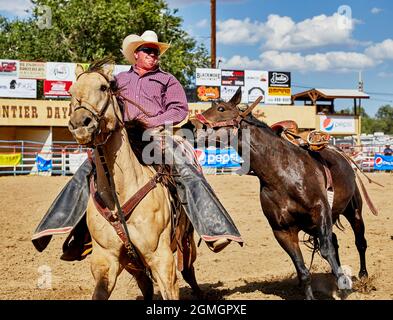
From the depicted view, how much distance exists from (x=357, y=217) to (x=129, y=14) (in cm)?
3412

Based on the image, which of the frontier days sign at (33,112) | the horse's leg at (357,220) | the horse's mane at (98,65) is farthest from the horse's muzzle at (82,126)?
the frontier days sign at (33,112)

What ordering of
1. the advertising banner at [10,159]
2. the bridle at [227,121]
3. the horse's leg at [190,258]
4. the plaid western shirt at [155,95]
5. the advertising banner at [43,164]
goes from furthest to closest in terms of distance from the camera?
the advertising banner at [43,164] < the advertising banner at [10,159] < the bridle at [227,121] < the horse's leg at [190,258] < the plaid western shirt at [155,95]

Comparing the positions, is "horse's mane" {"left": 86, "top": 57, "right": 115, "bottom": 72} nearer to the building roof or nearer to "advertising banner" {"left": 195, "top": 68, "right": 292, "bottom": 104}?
"advertising banner" {"left": 195, "top": 68, "right": 292, "bottom": 104}

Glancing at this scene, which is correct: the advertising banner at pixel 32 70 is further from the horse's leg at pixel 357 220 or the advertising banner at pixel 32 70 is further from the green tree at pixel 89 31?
the horse's leg at pixel 357 220

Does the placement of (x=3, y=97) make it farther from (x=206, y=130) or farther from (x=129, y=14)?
(x=206, y=130)

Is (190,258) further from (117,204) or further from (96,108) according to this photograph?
(96,108)

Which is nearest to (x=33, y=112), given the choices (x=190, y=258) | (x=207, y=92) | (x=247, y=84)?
(x=207, y=92)

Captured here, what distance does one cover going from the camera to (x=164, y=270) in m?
4.50

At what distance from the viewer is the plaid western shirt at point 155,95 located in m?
5.07

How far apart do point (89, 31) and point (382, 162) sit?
21577 millimetres

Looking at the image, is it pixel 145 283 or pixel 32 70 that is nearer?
pixel 145 283

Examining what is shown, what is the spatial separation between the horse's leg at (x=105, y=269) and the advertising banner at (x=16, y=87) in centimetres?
2991

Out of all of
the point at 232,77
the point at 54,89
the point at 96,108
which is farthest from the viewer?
the point at 232,77
